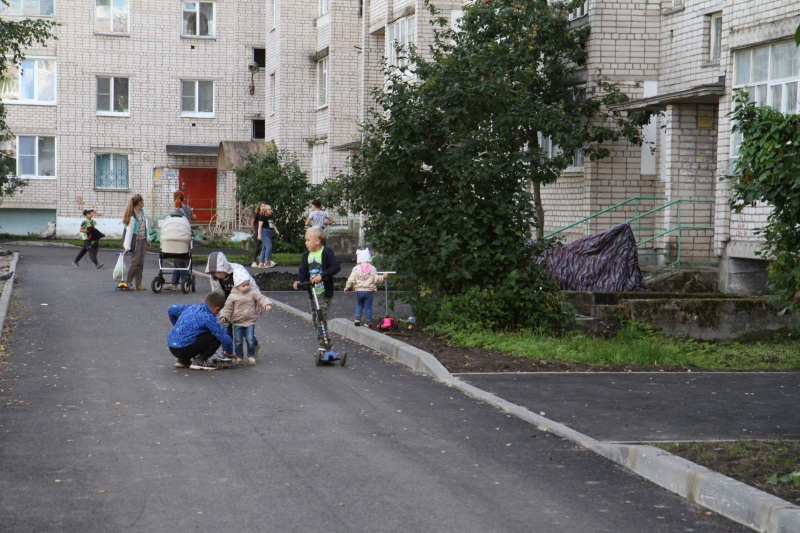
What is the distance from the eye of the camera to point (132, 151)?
46312mm

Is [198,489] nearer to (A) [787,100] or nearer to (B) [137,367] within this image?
(B) [137,367]

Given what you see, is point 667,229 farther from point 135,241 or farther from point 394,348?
point 135,241

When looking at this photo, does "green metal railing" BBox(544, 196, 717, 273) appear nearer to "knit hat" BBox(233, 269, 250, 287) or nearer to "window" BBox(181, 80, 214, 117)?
"knit hat" BBox(233, 269, 250, 287)

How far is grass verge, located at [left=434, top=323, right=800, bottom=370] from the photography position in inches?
497

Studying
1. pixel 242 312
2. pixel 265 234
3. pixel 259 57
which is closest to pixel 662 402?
pixel 242 312

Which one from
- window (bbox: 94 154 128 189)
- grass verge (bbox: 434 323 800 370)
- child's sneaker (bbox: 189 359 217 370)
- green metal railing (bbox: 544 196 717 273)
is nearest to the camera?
child's sneaker (bbox: 189 359 217 370)

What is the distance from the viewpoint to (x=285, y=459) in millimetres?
7391

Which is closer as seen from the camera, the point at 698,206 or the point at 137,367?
the point at 137,367

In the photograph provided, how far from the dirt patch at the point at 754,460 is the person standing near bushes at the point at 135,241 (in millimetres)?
15013

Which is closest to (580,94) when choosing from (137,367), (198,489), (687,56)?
(687,56)

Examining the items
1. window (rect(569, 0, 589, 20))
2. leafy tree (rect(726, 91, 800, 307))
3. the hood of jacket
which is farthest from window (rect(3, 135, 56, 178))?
leafy tree (rect(726, 91, 800, 307))

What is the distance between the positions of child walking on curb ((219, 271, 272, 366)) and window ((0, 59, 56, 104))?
120 ft

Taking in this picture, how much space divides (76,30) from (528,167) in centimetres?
3529

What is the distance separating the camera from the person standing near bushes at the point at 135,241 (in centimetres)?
2094
